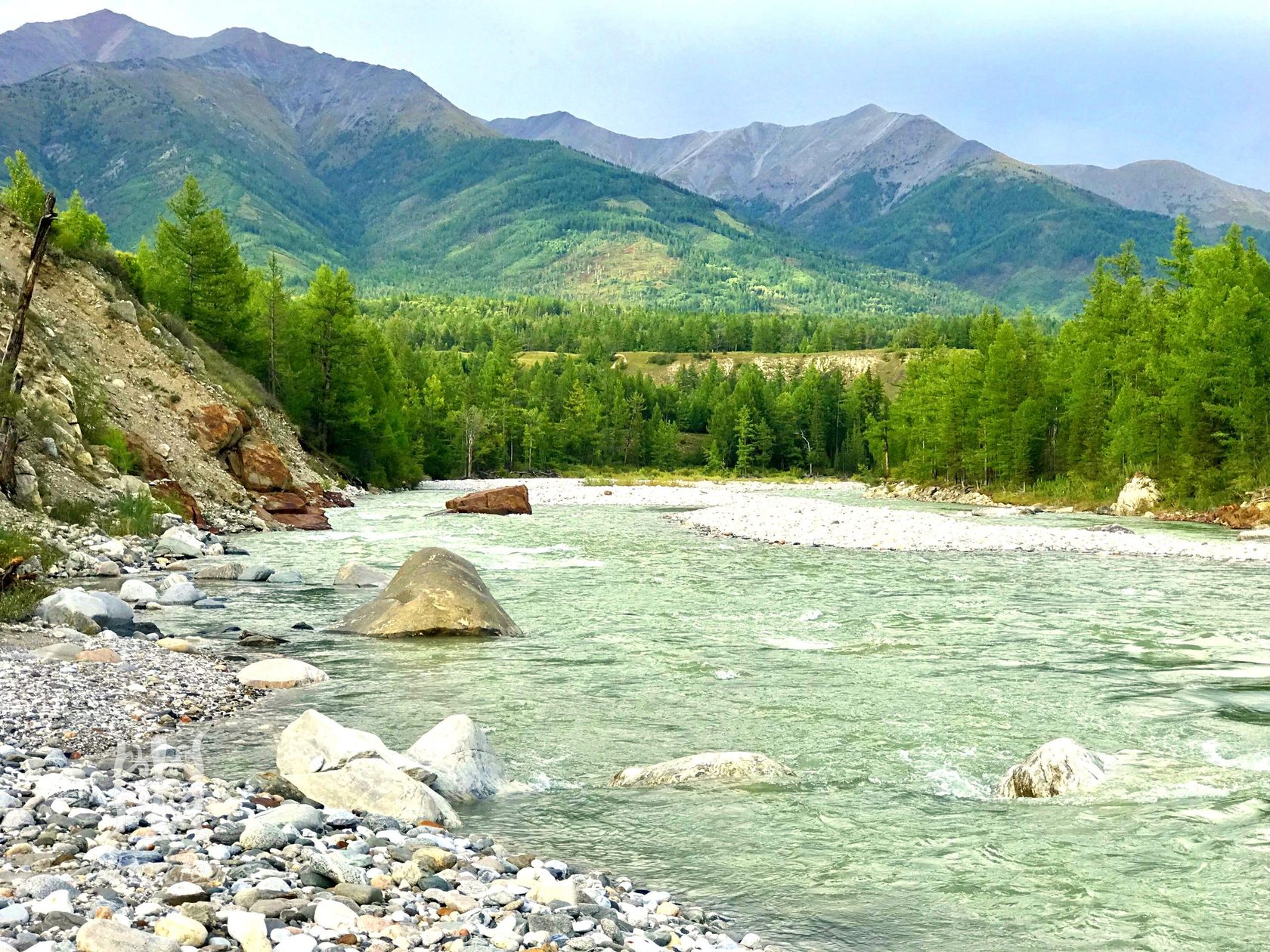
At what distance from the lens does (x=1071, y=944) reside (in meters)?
6.75

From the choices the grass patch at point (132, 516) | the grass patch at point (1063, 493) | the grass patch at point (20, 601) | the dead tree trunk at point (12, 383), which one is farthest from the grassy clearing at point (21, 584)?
the grass patch at point (1063, 493)

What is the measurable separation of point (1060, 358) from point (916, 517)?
3744 cm

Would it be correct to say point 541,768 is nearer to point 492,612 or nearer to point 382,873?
point 382,873

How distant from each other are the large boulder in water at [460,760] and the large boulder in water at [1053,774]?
516 cm

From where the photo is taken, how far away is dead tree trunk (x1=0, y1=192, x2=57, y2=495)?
2459 cm

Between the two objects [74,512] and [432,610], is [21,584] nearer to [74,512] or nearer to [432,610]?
[432,610]

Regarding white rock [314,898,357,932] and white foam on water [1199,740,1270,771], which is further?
white foam on water [1199,740,1270,771]

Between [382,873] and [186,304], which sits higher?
[186,304]

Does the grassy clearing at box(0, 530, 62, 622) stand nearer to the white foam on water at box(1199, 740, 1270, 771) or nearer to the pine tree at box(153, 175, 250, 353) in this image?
the white foam on water at box(1199, 740, 1270, 771)

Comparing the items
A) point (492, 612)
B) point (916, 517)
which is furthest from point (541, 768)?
point (916, 517)

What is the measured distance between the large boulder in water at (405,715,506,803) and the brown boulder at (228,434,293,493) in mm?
34574

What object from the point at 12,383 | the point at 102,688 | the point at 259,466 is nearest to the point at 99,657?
the point at 102,688

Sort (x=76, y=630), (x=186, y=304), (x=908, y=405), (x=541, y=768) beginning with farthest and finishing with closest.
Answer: (x=908, y=405) < (x=186, y=304) < (x=76, y=630) < (x=541, y=768)

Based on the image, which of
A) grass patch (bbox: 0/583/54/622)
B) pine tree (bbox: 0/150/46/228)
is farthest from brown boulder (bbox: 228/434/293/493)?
grass patch (bbox: 0/583/54/622)
